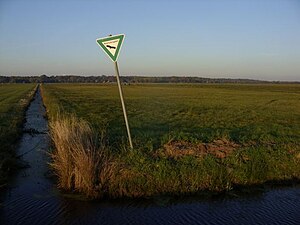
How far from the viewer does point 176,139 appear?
14062mm

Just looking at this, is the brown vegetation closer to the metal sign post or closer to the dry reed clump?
the dry reed clump

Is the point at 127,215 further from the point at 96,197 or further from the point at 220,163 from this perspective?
the point at 220,163

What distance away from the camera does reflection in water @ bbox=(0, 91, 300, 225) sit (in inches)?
342

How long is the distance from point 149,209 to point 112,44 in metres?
5.23

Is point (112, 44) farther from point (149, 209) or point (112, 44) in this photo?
point (149, 209)

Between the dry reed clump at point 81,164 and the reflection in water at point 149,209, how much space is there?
459mm

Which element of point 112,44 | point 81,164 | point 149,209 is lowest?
point 149,209

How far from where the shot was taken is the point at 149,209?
9.27 meters

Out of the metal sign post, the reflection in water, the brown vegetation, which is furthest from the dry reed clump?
the metal sign post

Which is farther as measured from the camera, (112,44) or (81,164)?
(112,44)

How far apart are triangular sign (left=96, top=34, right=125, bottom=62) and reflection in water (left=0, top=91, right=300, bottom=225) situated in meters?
4.60

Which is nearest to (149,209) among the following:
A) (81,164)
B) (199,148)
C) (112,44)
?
(81,164)

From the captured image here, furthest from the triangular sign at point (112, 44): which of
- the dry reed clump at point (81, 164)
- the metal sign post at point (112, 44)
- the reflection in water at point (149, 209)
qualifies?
the reflection in water at point (149, 209)

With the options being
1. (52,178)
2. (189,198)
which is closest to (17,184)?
(52,178)
